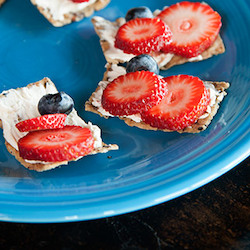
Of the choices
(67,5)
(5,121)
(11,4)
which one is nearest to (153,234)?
(5,121)

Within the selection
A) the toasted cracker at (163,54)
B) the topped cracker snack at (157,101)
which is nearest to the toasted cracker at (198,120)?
the topped cracker snack at (157,101)

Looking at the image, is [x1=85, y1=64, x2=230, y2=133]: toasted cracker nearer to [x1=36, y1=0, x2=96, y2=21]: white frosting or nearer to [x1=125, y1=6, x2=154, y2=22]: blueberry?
[x1=125, y1=6, x2=154, y2=22]: blueberry

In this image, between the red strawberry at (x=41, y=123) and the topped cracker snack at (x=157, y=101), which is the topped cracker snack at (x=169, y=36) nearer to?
the topped cracker snack at (x=157, y=101)

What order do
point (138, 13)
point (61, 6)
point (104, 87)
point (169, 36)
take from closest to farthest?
point (104, 87)
point (169, 36)
point (138, 13)
point (61, 6)

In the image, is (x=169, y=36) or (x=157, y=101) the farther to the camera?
(x=169, y=36)

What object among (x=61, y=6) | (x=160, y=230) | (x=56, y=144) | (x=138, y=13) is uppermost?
(x=138, y=13)

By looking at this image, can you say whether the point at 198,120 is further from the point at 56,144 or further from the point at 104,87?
the point at 56,144

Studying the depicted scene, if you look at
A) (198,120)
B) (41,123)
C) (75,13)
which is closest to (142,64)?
(198,120)
